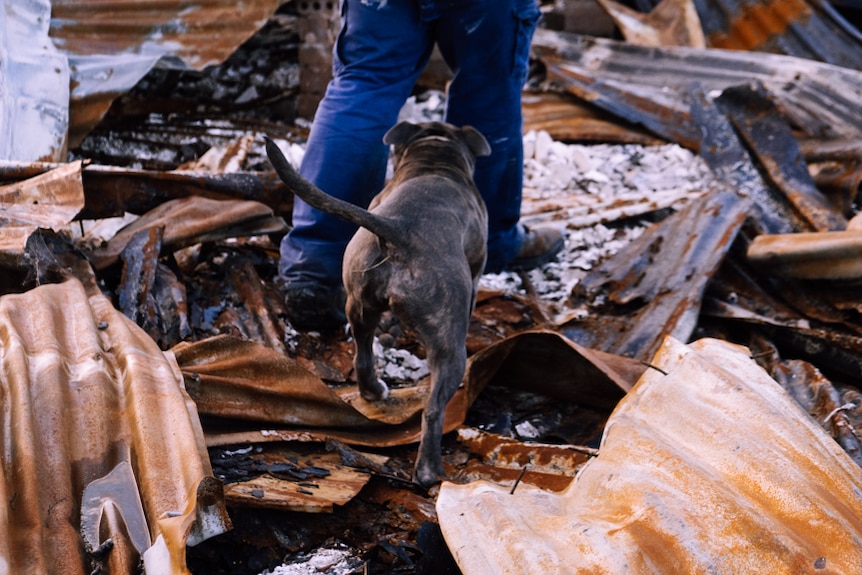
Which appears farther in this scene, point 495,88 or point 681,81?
point 681,81

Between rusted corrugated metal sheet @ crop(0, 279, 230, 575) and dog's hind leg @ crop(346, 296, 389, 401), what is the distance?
1.87 ft

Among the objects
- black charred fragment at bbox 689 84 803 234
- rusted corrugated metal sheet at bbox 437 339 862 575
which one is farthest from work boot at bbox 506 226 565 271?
rusted corrugated metal sheet at bbox 437 339 862 575

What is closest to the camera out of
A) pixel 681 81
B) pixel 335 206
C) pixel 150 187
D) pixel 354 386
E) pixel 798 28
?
pixel 335 206

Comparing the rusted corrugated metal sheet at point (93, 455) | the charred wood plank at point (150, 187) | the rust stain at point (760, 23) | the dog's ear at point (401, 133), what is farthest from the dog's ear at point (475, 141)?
the rust stain at point (760, 23)

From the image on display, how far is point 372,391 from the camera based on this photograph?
242 cm

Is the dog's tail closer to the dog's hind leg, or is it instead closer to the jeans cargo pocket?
the dog's hind leg

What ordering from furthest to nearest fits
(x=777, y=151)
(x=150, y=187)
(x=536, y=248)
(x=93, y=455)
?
(x=777, y=151)
(x=536, y=248)
(x=150, y=187)
(x=93, y=455)

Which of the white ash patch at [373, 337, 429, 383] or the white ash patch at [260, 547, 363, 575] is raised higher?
the white ash patch at [260, 547, 363, 575]

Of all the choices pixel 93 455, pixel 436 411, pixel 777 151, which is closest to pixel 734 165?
pixel 777 151

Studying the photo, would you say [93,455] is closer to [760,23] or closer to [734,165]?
[734,165]

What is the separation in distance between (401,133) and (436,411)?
3.63 ft

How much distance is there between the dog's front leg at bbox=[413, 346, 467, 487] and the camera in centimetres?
203

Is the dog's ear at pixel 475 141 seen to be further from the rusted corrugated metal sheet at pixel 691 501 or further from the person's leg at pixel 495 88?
the rusted corrugated metal sheet at pixel 691 501

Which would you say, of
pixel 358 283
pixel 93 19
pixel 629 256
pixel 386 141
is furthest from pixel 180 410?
pixel 93 19
